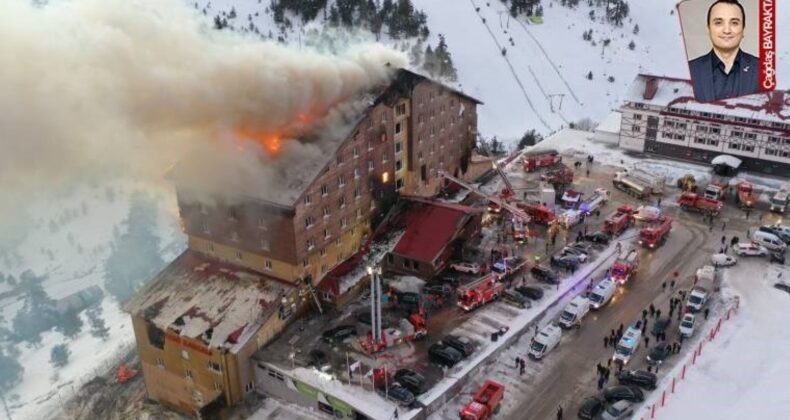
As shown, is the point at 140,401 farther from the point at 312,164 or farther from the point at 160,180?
the point at 312,164

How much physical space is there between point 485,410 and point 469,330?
7.58 meters

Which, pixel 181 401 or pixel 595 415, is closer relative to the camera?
pixel 595 415

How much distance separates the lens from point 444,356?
41969 millimetres

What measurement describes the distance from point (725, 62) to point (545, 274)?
18.4m

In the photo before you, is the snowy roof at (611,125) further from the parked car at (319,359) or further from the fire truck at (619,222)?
the parked car at (319,359)

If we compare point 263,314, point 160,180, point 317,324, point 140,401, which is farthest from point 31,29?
point 140,401

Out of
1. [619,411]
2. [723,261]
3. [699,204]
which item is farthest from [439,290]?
[699,204]

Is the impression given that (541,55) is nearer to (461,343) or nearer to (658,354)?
(658,354)

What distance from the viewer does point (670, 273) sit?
52000mm

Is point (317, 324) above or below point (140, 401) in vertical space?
above

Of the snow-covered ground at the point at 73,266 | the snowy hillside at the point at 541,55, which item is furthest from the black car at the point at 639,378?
the snowy hillside at the point at 541,55

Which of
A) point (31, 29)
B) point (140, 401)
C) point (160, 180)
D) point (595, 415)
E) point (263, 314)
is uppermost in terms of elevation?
point (31, 29)

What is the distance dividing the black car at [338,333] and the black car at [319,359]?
130 cm

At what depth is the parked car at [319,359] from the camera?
42.0m
